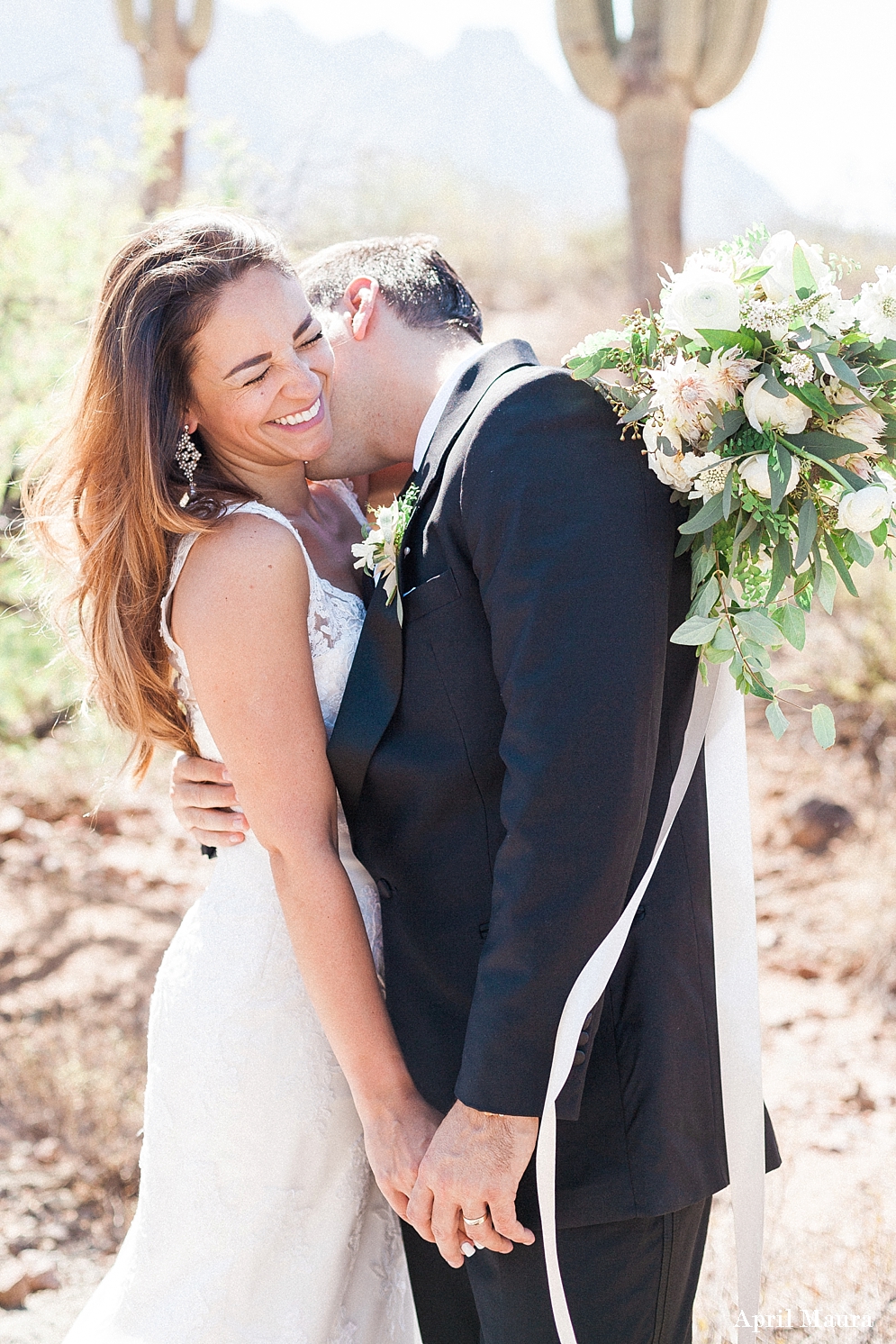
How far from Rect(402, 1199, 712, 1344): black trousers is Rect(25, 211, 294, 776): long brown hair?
113cm

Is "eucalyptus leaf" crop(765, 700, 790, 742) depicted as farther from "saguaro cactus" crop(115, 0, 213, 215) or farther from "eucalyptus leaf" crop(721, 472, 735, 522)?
"saguaro cactus" crop(115, 0, 213, 215)

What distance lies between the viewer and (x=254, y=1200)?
2.06 meters

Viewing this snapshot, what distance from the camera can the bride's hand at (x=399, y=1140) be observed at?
1.77 m

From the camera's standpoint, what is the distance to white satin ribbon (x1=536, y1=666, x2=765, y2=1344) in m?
1.58

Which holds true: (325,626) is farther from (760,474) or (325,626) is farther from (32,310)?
(32,310)

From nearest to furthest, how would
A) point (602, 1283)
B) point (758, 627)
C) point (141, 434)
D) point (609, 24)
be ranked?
1. point (758, 627)
2. point (602, 1283)
3. point (141, 434)
4. point (609, 24)

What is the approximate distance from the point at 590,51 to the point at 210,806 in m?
8.91

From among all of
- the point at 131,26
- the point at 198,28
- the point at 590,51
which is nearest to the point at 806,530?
the point at 590,51

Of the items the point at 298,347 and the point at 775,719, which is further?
the point at 298,347

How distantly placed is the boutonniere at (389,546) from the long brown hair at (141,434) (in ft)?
0.96

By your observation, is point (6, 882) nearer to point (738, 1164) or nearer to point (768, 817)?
point (768, 817)

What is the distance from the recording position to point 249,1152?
206 centimetres

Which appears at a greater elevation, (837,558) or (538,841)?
(837,558)

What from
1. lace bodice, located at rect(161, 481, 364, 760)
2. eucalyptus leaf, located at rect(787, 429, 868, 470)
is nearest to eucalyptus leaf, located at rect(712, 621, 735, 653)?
eucalyptus leaf, located at rect(787, 429, 868, 470)
